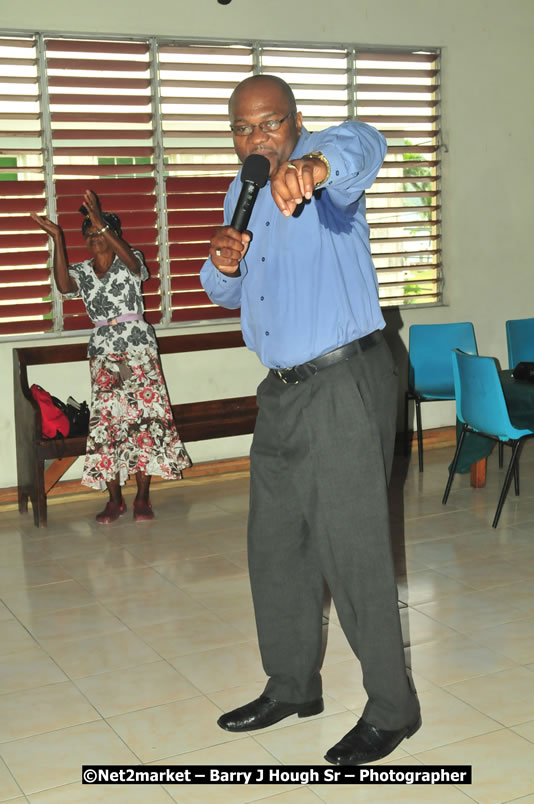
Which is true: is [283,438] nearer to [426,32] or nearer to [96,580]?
[96,580]

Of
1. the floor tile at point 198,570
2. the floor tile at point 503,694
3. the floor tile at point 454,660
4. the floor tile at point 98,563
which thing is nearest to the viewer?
the floor tile at point 503,694

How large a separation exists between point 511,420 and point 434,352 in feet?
4.53

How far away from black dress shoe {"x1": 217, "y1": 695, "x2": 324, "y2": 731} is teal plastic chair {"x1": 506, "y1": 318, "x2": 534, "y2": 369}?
4.24 metres

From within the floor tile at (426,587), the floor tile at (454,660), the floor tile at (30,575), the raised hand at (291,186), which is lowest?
the floor tile at (30,575)

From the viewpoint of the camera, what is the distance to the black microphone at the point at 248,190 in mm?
2309

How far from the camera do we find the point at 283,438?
Answer: 2.74 m

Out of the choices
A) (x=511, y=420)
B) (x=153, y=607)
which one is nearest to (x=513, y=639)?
(x=153, y=607)

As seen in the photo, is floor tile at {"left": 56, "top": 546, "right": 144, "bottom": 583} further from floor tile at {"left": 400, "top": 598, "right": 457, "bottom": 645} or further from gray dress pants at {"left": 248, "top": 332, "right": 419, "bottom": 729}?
gray dress pants at {"left": 248, "top": 332, "right": 419, "bottom": 729}

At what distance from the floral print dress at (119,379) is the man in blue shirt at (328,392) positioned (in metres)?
2.65

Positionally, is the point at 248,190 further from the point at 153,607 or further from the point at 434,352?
the point at 434,352

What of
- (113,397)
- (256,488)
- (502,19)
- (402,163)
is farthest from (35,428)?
(502,19)

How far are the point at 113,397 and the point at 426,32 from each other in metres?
3.63

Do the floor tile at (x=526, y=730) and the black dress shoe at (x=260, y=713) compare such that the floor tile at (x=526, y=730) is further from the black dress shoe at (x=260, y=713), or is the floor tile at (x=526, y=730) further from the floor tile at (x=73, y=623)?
the floor tile at (x=73, y=623)

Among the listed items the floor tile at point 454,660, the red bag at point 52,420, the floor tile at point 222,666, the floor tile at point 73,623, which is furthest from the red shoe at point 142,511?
the floor tile at point 454,660
